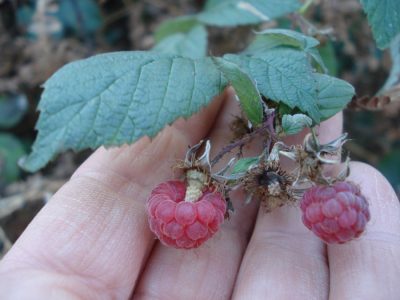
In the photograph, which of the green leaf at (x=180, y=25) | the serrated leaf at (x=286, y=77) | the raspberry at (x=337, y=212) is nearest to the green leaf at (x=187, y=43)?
the green leaf at (x=180, y=25)

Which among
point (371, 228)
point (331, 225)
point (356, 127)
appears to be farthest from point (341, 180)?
point (356, 127)

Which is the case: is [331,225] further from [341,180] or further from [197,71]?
[197,71]

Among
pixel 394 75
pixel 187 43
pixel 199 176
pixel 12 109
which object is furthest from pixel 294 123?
pixel 12 109

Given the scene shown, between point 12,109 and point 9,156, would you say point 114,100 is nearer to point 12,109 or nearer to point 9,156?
point 9,156

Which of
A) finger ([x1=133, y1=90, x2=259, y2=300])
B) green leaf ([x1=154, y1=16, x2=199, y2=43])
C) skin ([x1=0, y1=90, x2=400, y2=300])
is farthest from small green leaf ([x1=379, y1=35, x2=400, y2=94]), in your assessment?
green leaf ([x1=154, y1=16, x2=199, y2=43])

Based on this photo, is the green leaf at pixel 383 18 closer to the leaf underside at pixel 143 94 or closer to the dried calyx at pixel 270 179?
the leaf underside at pixel 143 94

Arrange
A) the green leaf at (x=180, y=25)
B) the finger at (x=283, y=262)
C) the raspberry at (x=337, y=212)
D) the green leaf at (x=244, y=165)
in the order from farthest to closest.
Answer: the green leaf at (x=180, y=25) < the finger at (x=283, y=262) < the green leaf at (x=244, y=165) < the raspberry at (x=337, y=212)
